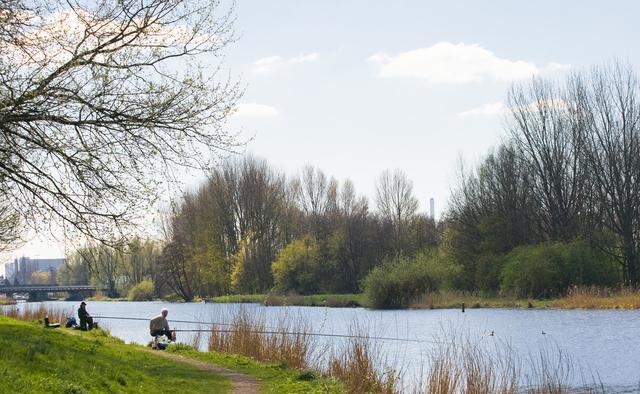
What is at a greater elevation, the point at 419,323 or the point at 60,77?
the point at 60,77

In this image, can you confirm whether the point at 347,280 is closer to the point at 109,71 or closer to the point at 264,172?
the point at 264,172

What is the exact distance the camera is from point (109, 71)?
13469mm

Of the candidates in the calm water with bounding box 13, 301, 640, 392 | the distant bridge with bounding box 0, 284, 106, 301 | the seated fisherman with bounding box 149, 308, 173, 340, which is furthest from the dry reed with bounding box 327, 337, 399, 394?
the distant bridge with bounding box 0, 284, 106, 301

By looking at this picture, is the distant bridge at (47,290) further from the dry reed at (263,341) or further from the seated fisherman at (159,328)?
the dry reed at (263,341)

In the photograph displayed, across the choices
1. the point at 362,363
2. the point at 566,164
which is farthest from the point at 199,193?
the point at 362,363

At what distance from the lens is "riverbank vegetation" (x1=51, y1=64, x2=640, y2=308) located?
168 feet

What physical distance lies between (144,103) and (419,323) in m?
27.0

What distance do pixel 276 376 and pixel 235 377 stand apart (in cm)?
86

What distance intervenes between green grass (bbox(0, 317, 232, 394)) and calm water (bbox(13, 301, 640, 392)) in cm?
394

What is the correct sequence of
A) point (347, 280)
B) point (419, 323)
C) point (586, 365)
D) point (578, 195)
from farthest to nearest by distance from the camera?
1. point (347, 280)
2. point (578, 195)
3. point (419, 323)
4. point (586, 365)

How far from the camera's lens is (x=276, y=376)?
54.0 feet

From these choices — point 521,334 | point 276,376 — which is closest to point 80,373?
point 276,376

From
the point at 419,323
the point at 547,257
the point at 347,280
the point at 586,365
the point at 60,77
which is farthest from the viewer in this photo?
the point at 347,280

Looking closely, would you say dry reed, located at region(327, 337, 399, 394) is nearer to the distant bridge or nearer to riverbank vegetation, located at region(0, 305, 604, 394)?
riverbank vegetation, located at region(0, 305, 604, 394)
